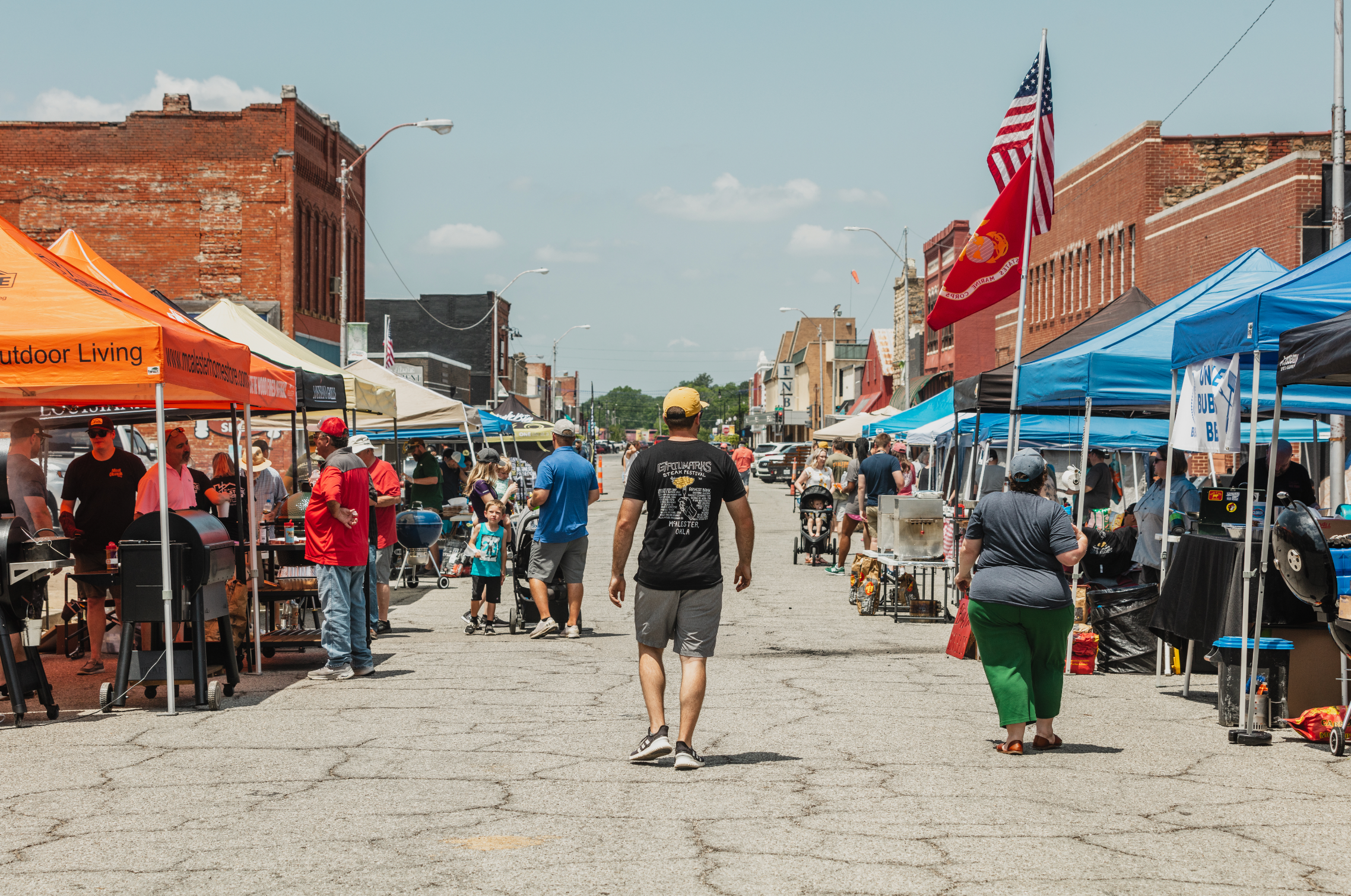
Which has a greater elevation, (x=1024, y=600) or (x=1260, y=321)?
(x=1260, y=321)

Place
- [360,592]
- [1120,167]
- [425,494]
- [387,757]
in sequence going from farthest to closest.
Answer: [1120,167] → [425,494] → [360,592] → [387,757]

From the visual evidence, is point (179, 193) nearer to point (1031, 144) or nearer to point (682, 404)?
point (1031, 144)

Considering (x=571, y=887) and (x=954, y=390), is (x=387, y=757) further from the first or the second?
(x=954, y=390)

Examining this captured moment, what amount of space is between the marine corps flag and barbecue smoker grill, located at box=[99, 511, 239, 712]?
7.32 m

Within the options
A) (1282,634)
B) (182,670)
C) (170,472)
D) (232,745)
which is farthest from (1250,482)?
(170,472)

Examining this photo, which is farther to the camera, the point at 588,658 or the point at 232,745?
the point at 588,658

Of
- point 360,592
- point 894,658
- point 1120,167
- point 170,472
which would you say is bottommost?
point 894,658

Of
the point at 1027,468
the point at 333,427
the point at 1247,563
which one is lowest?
the point at 1247,563

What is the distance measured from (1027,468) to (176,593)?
562 cm

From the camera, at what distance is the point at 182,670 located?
376 inches

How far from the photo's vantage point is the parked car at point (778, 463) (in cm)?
6588

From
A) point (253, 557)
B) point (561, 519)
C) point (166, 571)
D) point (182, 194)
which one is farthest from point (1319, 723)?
point (182, 194)

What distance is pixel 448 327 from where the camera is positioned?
91.6 m

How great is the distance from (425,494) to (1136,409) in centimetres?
1074
